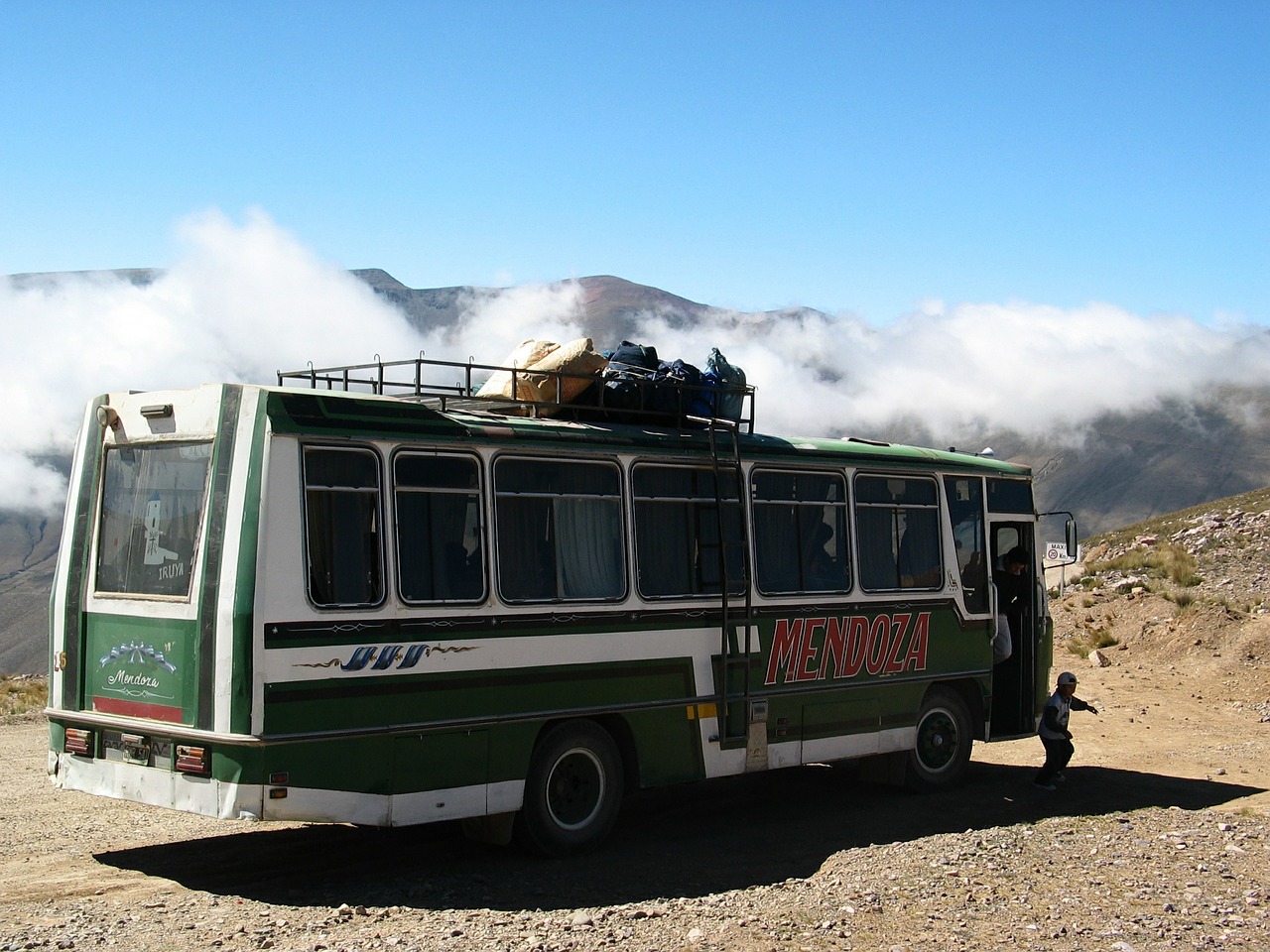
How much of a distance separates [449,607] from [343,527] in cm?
89

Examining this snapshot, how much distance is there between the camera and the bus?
26.8 feet

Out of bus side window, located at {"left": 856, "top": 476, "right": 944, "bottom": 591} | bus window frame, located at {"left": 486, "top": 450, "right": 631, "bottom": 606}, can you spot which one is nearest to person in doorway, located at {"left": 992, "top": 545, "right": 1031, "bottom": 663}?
bus side window, located at {"left": 856, "top": 476, "right": 944, "bottom": 591}

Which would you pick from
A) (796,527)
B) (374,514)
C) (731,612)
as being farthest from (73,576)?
(796,527)

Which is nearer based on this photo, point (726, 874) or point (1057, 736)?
point (726, 874)

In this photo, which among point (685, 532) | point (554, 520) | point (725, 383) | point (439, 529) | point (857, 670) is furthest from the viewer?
point (857, 670)

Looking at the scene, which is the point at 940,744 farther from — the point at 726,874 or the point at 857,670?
the point at 726,874

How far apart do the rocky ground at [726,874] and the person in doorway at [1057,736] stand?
23cm

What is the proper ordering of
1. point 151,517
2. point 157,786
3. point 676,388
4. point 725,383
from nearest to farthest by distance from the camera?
point 157,786
point 151,517
point 676,388
point 725,383

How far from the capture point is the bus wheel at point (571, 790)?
30.9 feet

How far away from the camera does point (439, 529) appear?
8.93 metres

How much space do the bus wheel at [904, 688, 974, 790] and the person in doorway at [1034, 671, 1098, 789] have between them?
68cm

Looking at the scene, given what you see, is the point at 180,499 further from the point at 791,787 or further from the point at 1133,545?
the point at 1133,545

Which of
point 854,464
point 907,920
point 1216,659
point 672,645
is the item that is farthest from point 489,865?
point 1216,659

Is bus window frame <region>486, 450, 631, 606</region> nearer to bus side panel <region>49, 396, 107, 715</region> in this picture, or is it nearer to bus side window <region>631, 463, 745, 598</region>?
bus side window <region>631, 463, 745, 598</region>
